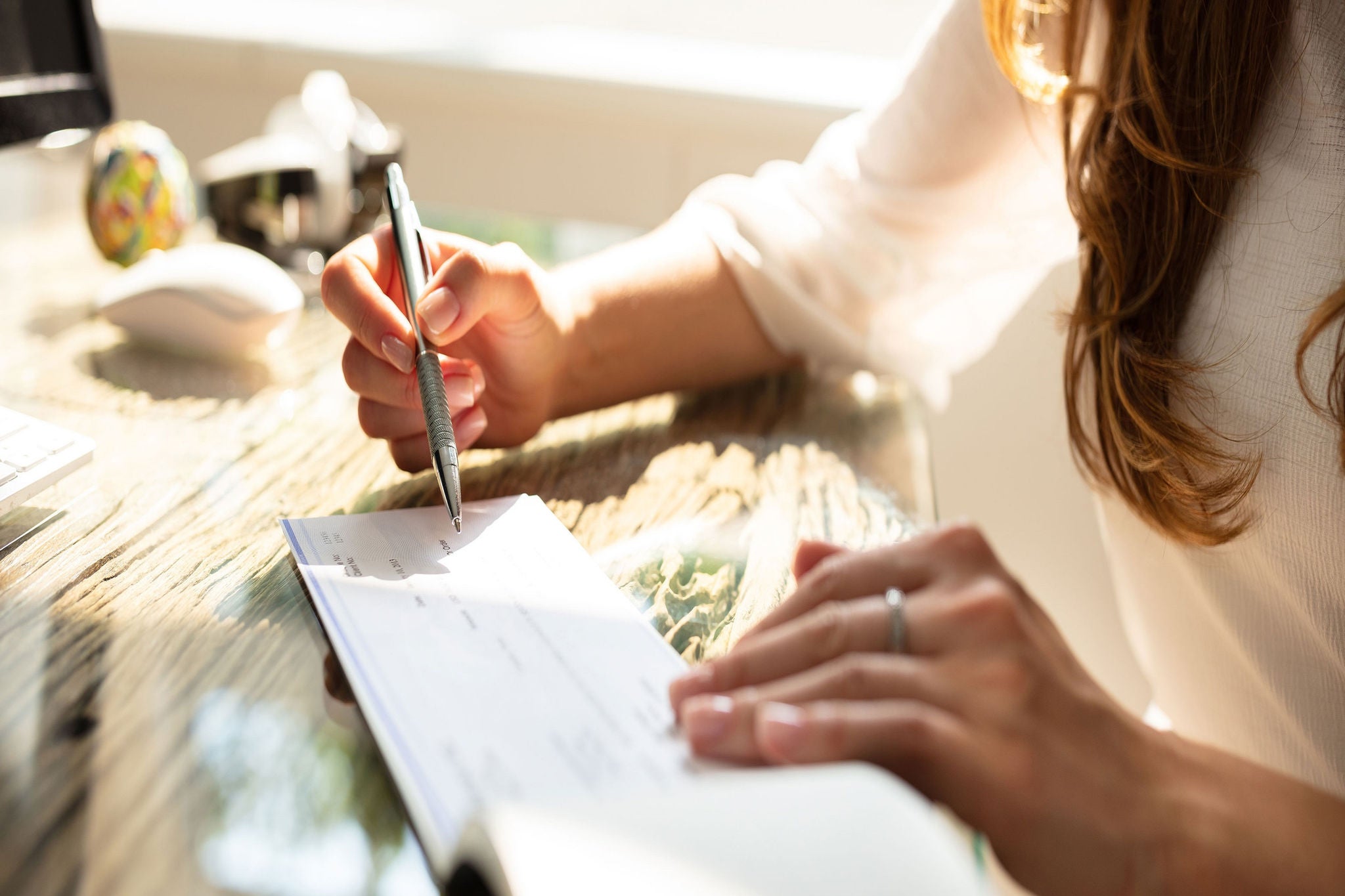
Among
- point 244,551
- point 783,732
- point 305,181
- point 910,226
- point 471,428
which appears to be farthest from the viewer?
point 305,181

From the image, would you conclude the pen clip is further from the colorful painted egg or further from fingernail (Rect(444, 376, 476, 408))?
the colorful painted egg

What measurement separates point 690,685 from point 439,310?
24cm

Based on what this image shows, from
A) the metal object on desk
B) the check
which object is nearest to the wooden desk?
the check

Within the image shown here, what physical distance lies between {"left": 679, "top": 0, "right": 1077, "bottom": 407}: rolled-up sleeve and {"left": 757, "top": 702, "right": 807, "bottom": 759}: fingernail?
16.6 inches

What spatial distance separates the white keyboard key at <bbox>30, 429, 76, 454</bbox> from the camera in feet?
1.55

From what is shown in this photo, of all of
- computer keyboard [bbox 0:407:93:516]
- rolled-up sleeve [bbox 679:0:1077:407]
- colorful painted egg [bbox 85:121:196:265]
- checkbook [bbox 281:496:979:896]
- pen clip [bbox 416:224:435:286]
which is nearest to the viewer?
checkbook [bbox 281:496:979:896]

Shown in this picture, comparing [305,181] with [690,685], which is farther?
[305,181]

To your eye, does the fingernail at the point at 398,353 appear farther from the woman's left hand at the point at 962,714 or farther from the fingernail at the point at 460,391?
the woman's left hand at the point at 962,714

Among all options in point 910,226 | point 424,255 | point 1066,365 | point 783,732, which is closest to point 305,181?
point 424,255

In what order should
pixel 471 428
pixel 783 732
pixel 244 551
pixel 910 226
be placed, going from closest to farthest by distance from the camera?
1. pixel 783 732
2. pixel 244 551
3. pixel 471 428
4. pixel 910 226

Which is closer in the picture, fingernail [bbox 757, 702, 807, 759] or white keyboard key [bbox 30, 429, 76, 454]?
fingernail [bbox 757, 702, 807, 759]

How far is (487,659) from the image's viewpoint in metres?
0.36

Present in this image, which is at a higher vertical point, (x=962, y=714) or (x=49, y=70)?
(x=49, y=70)

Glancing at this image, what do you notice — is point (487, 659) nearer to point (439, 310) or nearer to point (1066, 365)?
point (439, 310)
